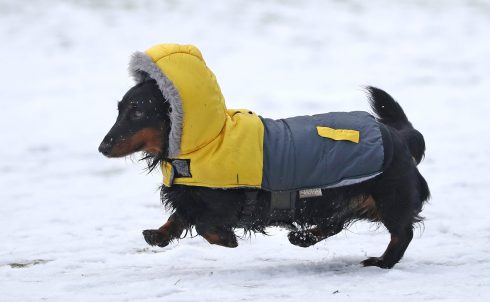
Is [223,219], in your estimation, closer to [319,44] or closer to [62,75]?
[62,75]

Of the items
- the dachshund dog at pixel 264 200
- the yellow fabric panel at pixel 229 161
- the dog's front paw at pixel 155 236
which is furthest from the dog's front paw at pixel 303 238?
the dog's front paw at pixel 155 236

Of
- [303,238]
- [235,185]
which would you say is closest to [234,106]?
[303,238]

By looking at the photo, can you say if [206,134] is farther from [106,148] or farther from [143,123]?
[106,148]

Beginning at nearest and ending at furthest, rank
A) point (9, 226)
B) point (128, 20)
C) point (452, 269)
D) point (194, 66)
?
1. point (194, 66)
2. point (452, 269)
3. point (9, 226)
4. point (128, 20)

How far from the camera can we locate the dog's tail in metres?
4.48

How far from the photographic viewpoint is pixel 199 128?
3842mm

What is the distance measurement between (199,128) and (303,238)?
1041mm

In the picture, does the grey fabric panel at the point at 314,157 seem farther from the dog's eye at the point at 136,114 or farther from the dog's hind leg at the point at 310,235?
the dog's eye at the point at 136,114

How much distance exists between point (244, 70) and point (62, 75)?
257cm

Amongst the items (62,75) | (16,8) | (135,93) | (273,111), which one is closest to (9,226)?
(135,93)

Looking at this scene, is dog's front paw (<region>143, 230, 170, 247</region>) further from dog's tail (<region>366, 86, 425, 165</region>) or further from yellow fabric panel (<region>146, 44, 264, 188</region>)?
dog's tail (<region>366, 86, 425, 165</region>)

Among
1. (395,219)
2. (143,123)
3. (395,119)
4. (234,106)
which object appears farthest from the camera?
(234,106)

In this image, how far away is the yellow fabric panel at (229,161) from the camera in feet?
12.7

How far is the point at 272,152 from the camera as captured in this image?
398cm
